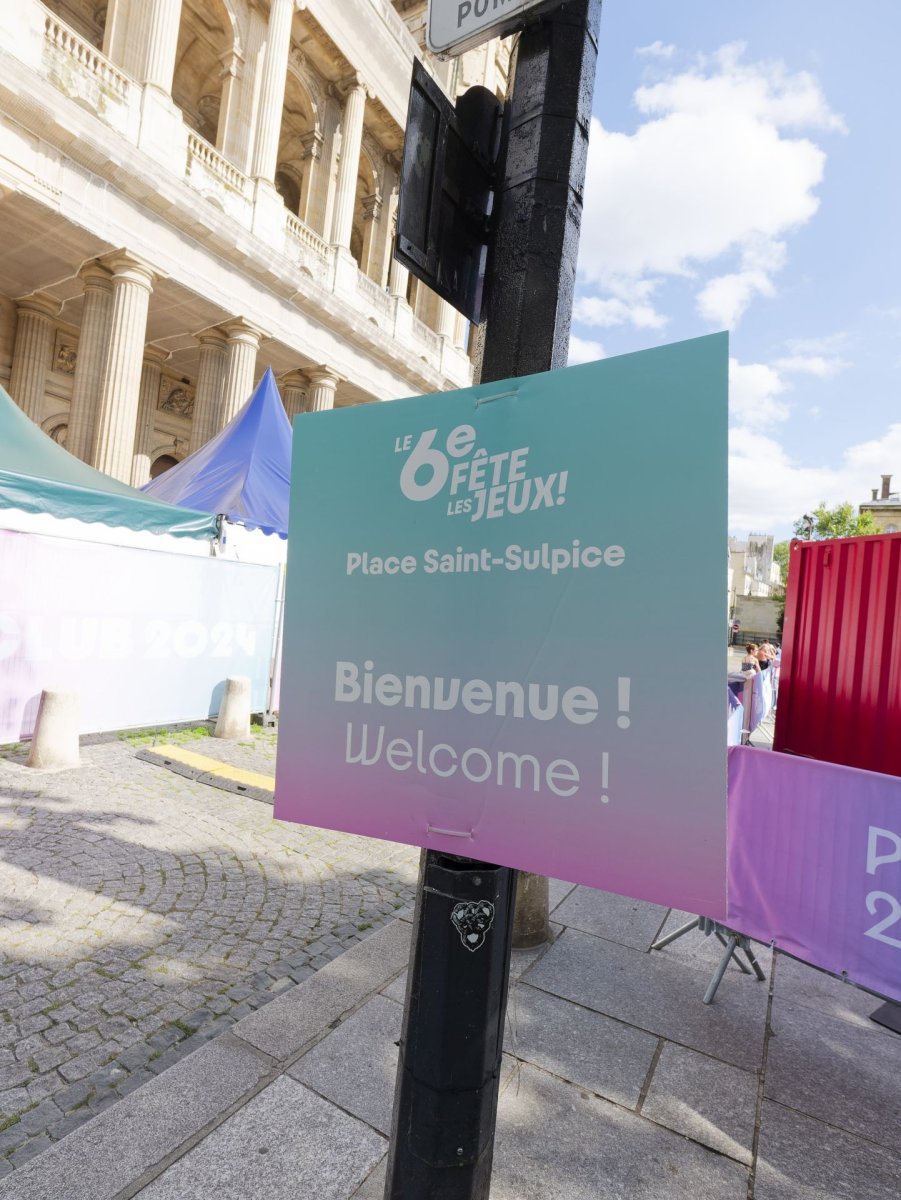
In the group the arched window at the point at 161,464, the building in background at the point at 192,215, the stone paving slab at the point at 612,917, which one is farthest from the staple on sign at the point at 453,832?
the arched window at the point at 161,464

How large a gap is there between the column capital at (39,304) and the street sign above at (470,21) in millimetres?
18475

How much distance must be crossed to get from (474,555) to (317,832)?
477cm

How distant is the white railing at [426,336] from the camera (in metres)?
26.3

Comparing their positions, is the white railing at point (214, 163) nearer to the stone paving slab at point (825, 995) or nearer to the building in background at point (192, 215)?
the building in background at point (192, 215)

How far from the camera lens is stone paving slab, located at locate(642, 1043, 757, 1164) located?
2.51 m

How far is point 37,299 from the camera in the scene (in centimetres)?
1670

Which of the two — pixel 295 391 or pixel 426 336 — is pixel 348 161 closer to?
pixel 426 336

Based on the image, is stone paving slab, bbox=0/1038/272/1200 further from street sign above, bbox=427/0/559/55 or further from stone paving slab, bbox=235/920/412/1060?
street sign above, bbox=427/0/559/55

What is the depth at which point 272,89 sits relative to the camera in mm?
18000

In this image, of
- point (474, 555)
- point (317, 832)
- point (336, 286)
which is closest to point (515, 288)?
point (474, 555)

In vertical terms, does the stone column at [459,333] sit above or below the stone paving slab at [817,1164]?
above

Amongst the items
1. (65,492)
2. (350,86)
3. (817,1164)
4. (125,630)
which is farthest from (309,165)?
(817,1164)

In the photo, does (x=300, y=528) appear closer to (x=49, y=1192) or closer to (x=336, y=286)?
(x=49, y=1192)

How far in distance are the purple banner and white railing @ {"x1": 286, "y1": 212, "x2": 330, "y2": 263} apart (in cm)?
2022
